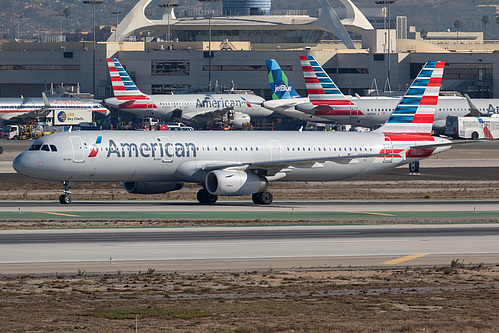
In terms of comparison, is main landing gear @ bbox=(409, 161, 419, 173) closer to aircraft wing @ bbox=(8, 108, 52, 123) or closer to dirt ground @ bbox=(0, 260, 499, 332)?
dirt ground @ bbox=(0, 260, 499, 332)

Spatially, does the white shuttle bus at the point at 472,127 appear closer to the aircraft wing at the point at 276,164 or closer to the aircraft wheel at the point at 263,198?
the aircraft wing at the point at 276,164

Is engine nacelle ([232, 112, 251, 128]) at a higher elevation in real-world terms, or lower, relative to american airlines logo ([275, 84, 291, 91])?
lower

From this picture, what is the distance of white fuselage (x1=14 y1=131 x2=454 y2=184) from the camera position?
50.8 m

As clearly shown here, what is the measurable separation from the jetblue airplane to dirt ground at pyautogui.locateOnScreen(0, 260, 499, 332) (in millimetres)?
21903

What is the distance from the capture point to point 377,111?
12688 cm

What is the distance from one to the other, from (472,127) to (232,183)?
8303 cm

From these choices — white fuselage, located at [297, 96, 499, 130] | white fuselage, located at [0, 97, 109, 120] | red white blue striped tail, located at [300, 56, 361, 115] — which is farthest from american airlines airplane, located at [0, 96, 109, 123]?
red white blue striped tail, located at [300, 56, 361, 115]

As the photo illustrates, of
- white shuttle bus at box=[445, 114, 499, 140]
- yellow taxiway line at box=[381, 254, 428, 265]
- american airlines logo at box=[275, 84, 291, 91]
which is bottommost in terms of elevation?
yellow taxiway line at box=[381, 254, 428, 265]

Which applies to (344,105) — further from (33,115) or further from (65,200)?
(65,200)

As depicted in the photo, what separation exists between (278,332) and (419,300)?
6.02 metres

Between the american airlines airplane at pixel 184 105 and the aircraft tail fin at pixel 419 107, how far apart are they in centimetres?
8372

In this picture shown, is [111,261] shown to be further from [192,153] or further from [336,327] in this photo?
[192,153]

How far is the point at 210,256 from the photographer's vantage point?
3397 centimetres

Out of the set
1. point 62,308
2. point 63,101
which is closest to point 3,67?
point 63,101
